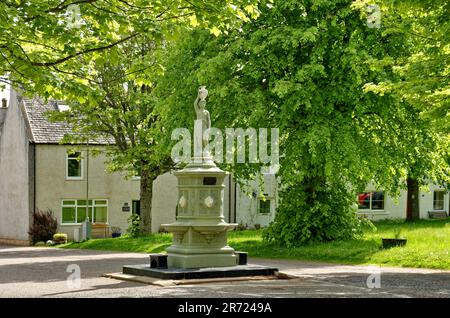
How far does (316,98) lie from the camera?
2917 centimetres

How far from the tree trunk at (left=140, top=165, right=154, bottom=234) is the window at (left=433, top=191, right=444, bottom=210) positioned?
2881 cm

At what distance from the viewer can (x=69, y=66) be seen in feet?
60.0

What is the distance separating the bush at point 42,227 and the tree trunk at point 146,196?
8039 millimetres

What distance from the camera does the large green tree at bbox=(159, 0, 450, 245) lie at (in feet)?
95.0

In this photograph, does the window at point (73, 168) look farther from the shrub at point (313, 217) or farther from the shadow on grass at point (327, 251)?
the shrub at point (313, 217)

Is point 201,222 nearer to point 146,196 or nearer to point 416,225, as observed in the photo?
point 146,196

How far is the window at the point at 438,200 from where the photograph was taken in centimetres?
6626

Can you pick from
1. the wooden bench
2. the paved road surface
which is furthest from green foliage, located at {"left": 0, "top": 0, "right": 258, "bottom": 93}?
the wooden bench

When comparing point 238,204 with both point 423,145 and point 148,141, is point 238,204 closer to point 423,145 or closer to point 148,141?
point 148,141

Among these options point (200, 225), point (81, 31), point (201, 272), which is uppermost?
point (81, 31)

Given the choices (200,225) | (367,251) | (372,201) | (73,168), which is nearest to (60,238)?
(73,168)

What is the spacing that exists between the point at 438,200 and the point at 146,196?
97.9 feet

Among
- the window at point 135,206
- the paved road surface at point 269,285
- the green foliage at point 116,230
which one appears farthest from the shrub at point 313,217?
the window at point 135,206

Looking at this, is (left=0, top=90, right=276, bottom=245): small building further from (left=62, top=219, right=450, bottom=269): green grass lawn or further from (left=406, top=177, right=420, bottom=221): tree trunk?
(left=62, top=219, right=450, bottom=269): green grass lawn
